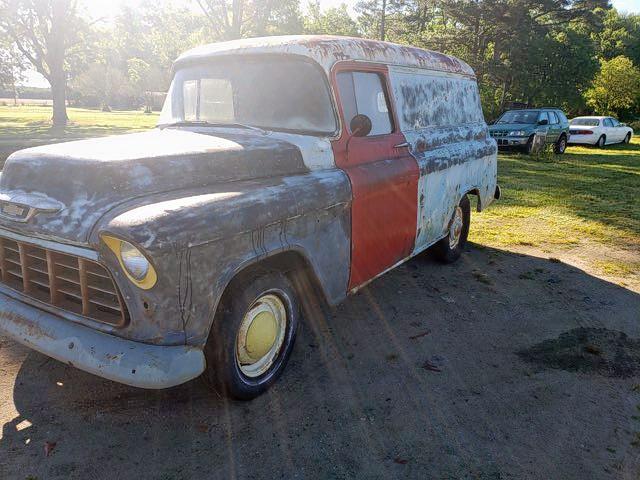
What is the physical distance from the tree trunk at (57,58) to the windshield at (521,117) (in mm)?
21680

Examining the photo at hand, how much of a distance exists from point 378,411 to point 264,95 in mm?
2266

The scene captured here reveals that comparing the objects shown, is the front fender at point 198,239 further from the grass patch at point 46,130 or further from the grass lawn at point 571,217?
the grass patch at point 46,130

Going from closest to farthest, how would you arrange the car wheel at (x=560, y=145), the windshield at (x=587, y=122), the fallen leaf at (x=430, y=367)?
the fallen leaf at (x=430, y=367)
the car wheel at (x=560, y=145)
the windshield at (x=587, y=122)


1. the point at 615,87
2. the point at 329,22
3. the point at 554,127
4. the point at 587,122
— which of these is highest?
the point at 329,22

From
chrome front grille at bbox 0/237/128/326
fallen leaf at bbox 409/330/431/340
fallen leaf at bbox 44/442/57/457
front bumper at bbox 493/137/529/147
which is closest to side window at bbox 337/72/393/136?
fallen leaf at bbox 409/330/431/340

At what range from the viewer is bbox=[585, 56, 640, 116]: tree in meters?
32.9

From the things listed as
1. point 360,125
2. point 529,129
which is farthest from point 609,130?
point 360,125

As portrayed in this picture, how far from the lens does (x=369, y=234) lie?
352 centimetres

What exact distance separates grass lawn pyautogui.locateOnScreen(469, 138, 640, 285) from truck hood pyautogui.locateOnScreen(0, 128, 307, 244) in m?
4.21

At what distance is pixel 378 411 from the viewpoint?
2877 millimetres

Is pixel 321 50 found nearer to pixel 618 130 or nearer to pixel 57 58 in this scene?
pixel 618 130

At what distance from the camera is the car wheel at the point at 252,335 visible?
2.61 metres

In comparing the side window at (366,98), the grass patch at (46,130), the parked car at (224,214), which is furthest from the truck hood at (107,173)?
the grass patch at (46,130)

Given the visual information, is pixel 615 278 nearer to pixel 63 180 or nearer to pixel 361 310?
pixel 361 310
